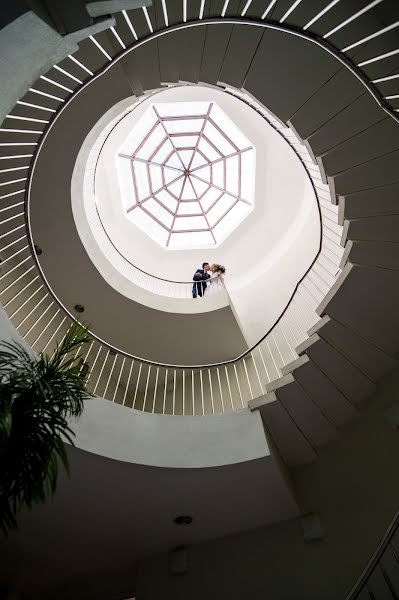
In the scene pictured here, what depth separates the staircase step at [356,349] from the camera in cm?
495

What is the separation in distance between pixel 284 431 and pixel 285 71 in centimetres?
438

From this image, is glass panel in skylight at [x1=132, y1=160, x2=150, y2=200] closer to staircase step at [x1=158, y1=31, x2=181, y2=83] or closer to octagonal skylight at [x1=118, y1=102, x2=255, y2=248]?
octagonal skylight at [x1=118, y1=102, x2=255, y2=248]

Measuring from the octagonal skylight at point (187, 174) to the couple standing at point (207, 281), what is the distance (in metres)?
1.74

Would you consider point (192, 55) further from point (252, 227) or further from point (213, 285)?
point (252, 227)

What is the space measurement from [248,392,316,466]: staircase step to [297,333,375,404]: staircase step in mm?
773

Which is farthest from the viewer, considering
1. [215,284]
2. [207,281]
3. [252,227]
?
[252,227]

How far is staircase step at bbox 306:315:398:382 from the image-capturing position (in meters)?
4.95

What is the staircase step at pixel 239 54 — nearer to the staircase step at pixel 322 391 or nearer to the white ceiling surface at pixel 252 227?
the staircase step at pixel 322 391

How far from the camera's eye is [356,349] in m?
5.09

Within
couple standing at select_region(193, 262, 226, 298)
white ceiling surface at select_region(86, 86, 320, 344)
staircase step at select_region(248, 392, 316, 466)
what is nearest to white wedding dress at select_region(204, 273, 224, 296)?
couple standing at select_region(193, 262, 226, 298)

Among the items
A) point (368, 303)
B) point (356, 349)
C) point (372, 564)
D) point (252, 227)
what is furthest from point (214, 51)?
point (252, 227)

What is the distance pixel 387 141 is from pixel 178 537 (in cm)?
566

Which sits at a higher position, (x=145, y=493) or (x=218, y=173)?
(x=218, y=173)

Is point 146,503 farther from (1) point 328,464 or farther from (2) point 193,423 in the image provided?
(1) point 328,464
